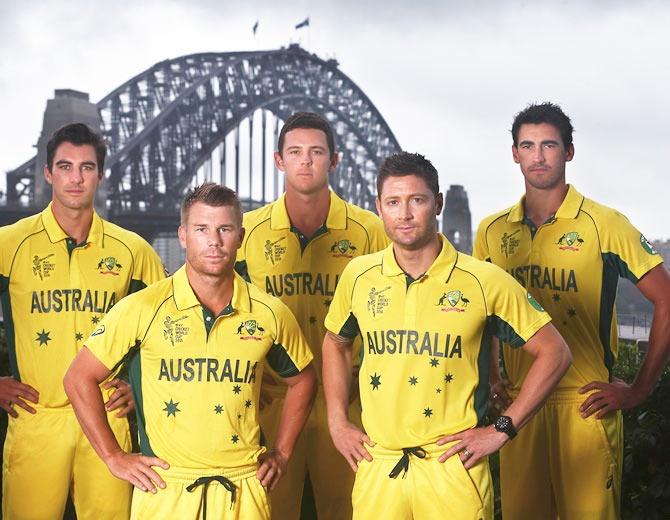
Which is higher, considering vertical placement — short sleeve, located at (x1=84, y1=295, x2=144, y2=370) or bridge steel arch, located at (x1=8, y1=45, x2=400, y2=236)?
bridge steel arch, located at (x1=8, y1=45, x2=400, y2=236)

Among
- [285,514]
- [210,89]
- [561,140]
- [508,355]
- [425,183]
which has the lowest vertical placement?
[285,514]

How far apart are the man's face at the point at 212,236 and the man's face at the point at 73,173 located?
3.86ft

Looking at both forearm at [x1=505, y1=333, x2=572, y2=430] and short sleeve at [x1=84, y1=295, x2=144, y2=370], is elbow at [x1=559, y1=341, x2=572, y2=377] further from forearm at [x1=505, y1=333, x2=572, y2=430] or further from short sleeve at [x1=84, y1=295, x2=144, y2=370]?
short sleeve at [x1=84, y1=295, x2=144, y2=370]

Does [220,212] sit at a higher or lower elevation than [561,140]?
lower

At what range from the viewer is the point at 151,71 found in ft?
165

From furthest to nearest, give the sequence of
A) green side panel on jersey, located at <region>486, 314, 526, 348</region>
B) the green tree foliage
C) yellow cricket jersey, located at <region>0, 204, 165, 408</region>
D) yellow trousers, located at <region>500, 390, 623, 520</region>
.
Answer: the green tree foliage
yellow cricket jersey, located at <region>0, 204, 165, 408</region>
yellow trousers, located at <region>500, 390, 623, 520</region>
green side panel on jersey, located at <region>486, 314, 526, 348</region>

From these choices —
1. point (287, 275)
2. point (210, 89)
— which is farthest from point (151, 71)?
point (287, 275)

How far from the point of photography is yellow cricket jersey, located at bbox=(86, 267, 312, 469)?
359 centimetres

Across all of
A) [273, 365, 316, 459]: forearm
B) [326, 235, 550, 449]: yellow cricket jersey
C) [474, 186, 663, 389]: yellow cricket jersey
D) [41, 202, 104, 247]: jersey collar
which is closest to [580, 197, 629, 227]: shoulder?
[474, 186, 663, 389]: yellow cricket jersey

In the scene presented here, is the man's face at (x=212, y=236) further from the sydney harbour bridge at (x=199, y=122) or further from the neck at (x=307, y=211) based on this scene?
the sydney harbour bridge at (x=199, y=122)

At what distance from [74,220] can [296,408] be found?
1.60 m

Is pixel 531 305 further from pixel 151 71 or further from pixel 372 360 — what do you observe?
pixel 151 71

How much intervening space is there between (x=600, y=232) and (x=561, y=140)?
1.60ft

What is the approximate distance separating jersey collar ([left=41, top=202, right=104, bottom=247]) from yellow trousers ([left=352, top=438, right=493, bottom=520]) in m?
1.86
